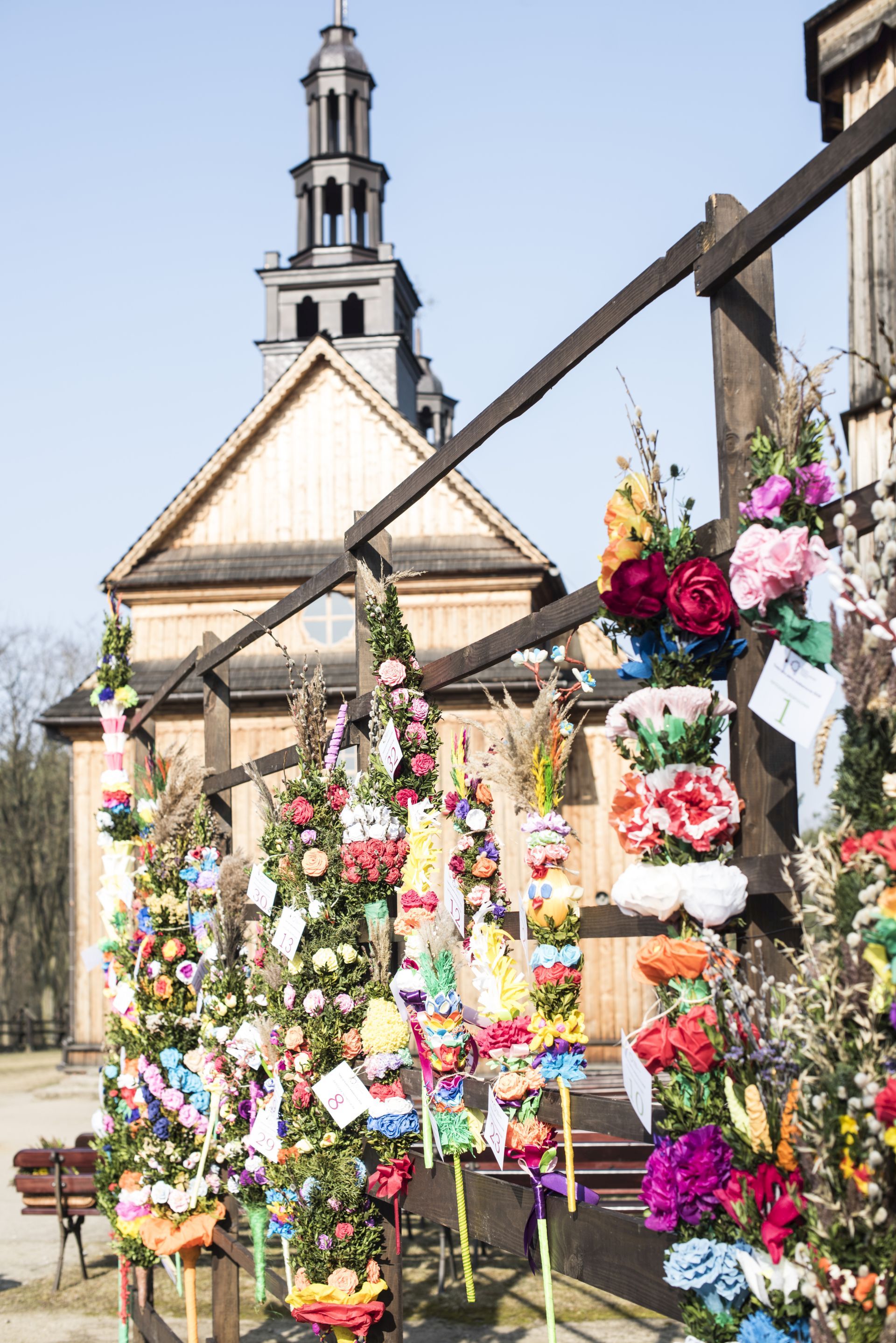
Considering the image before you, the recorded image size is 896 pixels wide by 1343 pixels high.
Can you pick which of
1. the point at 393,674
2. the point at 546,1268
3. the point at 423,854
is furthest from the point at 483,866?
the point at 546,1268

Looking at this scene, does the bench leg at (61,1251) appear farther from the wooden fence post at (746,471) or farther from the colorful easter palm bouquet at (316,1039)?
the wooden fence post at (746,471)

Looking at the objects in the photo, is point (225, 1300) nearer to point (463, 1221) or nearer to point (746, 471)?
point (463, 1221)

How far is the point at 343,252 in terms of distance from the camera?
105ft

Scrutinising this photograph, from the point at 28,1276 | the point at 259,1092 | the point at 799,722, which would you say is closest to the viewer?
the point at 799,722

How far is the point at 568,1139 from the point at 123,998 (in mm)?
4776

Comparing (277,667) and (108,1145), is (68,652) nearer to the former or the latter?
(277,667)

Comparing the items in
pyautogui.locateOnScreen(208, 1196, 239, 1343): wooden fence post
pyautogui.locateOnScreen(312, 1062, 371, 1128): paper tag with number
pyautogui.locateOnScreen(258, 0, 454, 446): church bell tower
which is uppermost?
pyautogui.locateOnScreen(258, 0, 454, 446): church bell tower

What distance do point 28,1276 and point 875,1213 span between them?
9.31 m

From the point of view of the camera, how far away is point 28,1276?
9859 millimetres

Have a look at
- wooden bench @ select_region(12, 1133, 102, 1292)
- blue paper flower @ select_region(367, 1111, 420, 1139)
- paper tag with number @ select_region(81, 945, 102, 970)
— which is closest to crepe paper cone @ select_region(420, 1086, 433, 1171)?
blue paper flower @ select_region(367, 1111, 420, 1139)

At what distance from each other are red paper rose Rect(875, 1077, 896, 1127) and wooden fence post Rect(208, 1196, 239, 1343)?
16.8 ft

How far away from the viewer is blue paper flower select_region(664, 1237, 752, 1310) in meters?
2.46

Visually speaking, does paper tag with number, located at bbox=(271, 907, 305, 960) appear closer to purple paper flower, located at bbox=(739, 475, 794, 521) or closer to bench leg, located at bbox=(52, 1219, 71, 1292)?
purple paper flower, located at bbox=(739, 475, 794, 521)

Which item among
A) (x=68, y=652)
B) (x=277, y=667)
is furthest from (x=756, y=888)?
(x=68, y=652)
